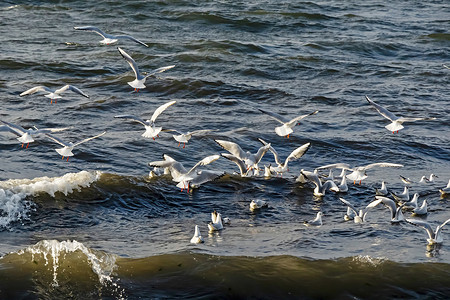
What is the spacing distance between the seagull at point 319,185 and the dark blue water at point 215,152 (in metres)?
0.13

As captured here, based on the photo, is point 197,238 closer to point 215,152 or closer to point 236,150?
point 236,150

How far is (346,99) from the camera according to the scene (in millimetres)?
17719

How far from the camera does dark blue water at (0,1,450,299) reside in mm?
8328

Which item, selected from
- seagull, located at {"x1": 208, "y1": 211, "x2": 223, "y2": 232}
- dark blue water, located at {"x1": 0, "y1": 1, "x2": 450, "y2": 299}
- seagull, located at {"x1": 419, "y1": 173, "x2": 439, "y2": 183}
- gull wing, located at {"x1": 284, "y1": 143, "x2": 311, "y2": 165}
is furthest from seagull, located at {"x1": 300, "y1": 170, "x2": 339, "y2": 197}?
seagull, located at {"x1": 208, "y1": 211, "x2": 223, "y2": 232}

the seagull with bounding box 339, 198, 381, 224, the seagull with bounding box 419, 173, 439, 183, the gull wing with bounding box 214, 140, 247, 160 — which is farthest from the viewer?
the seagull with bounding box 419, 173, 439, 183

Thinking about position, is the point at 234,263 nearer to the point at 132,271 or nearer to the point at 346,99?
the point at 132,271

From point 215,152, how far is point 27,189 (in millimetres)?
4201

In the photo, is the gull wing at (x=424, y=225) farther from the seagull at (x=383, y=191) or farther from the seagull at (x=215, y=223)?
the seagull at (x=215, y=223)

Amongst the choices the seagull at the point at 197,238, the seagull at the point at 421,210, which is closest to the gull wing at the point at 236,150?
the seagull at the point at 197,238

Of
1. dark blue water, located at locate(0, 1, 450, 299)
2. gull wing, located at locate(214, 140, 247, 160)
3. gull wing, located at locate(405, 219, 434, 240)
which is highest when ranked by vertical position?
gull wing, located at locate(405, 219, 434, 240)

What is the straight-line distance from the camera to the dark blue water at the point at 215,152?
8328 mm

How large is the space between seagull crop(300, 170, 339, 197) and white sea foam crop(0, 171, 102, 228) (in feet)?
11.2

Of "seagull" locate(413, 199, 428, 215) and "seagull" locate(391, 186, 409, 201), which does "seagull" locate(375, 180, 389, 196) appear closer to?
"seagull" locate(391, 186, 409, 201)

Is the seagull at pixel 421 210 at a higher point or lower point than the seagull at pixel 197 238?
lower
